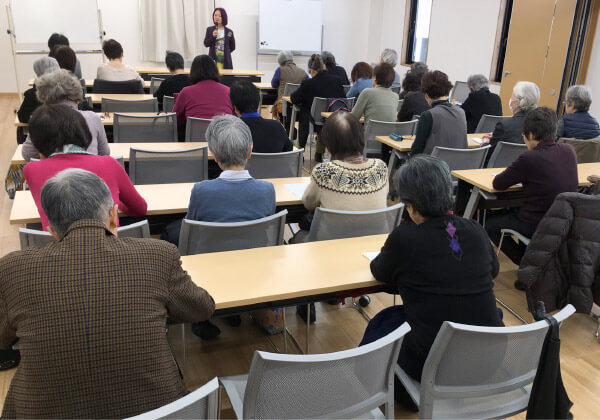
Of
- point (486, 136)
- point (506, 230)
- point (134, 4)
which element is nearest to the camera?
point (506, 230)

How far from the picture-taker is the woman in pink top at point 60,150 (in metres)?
2.26

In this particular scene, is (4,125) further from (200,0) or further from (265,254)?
(265,254)

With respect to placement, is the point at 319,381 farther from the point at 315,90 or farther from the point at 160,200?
the point at 315,90

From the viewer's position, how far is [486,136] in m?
4.75

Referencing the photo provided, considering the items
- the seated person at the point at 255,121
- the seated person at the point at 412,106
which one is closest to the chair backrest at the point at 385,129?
the seated person at the point at 412,106

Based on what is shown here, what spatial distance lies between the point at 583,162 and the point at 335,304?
2450mm

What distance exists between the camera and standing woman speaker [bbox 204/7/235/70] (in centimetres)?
789

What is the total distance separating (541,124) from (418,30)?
7.73 meters

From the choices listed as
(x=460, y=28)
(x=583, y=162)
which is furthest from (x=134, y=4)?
(x=583, y=162)

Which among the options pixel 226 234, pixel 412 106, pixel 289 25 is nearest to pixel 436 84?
pixel 412 106

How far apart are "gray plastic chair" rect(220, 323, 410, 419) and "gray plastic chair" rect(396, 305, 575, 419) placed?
0.16 m

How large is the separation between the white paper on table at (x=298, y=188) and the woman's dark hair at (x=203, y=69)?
1859 mm

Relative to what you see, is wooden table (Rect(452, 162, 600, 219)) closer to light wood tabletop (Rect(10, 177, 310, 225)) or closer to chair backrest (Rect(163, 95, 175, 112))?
light wood tabletop (Rect(10, 177, 310, 225))

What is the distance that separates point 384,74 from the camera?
5.24 meters
